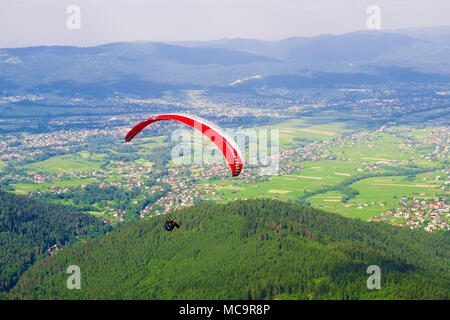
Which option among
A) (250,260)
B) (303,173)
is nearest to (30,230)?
(250,260)

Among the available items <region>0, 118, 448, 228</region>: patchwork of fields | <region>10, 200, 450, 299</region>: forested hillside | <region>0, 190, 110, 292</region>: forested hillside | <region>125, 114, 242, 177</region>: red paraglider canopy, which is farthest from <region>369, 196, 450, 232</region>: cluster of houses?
<region>125, 114, 242, 177</region>: red paraglider canopy

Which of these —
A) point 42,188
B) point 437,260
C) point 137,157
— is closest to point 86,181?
point 42,188

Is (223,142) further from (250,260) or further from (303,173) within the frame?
(303,173)

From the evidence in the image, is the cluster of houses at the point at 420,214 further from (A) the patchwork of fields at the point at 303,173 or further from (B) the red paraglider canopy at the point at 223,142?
(B) the red paraglider canopy at the point at 223,142

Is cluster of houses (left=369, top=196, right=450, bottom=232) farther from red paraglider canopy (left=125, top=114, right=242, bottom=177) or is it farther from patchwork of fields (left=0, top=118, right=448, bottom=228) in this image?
red paraglider canopy (left=125, top=114, right=242, bottom=177)
